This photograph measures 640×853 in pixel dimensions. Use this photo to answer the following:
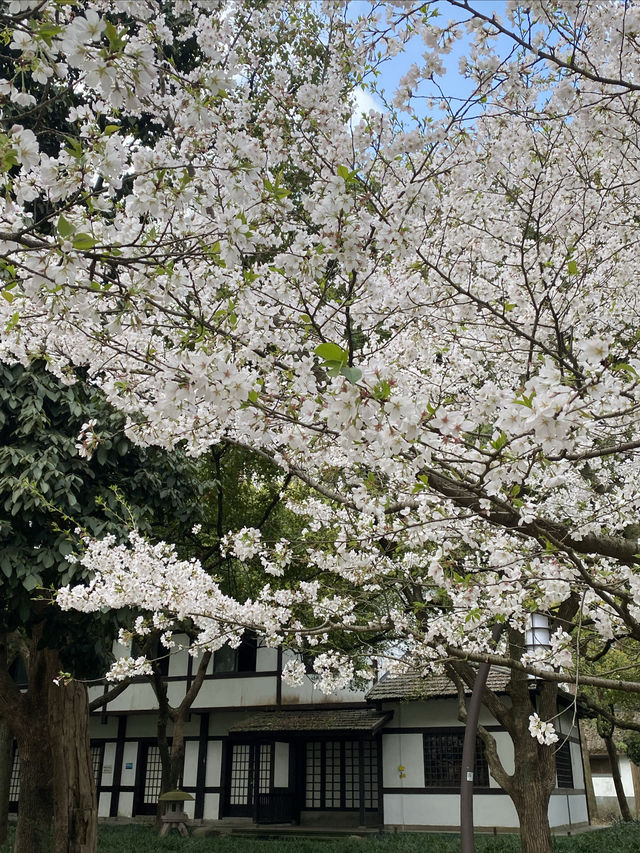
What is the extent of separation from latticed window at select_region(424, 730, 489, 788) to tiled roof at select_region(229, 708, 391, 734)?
4.06 ft

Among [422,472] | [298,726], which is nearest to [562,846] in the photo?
[298,726]

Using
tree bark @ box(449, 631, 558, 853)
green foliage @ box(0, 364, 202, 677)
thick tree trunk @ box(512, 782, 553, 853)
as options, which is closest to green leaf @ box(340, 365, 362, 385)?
green foliage @ box(0, 364, 202, 677)

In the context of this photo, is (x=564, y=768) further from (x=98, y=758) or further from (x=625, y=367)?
(x=625, y=367)

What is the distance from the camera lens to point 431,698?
15.5m

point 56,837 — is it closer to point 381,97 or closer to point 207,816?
point 381,97

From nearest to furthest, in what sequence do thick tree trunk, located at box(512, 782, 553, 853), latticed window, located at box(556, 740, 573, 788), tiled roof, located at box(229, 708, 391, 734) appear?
thick tree trunk, located at box(512, 782, 553, 853), tiled roof, located at box(229, 708, 391, 734), latticed window, located at box(556, 740, 573, 788)

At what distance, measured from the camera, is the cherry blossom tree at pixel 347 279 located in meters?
2.60

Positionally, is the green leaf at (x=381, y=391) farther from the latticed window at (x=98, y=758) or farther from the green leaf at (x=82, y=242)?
the latticed window at (x=98, y=758)

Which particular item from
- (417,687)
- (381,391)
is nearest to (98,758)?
(417,687)

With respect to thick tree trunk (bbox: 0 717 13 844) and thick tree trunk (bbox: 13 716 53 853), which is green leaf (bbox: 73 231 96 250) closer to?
thick tree trunk (bbox: 13 716 53 853)

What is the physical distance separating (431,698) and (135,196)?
Result: 14959mm

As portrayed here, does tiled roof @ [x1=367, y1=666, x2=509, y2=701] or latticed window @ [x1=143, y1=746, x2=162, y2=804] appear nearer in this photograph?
tiled roof @ [x1=367, y1=666, x2=509, y2=701]

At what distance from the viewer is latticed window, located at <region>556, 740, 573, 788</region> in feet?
54.0

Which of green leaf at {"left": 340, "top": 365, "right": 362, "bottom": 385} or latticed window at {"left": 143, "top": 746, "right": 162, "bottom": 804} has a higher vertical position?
green leaf at {"left": 340, "top": 365, "right": 362, "bottom": 385}
